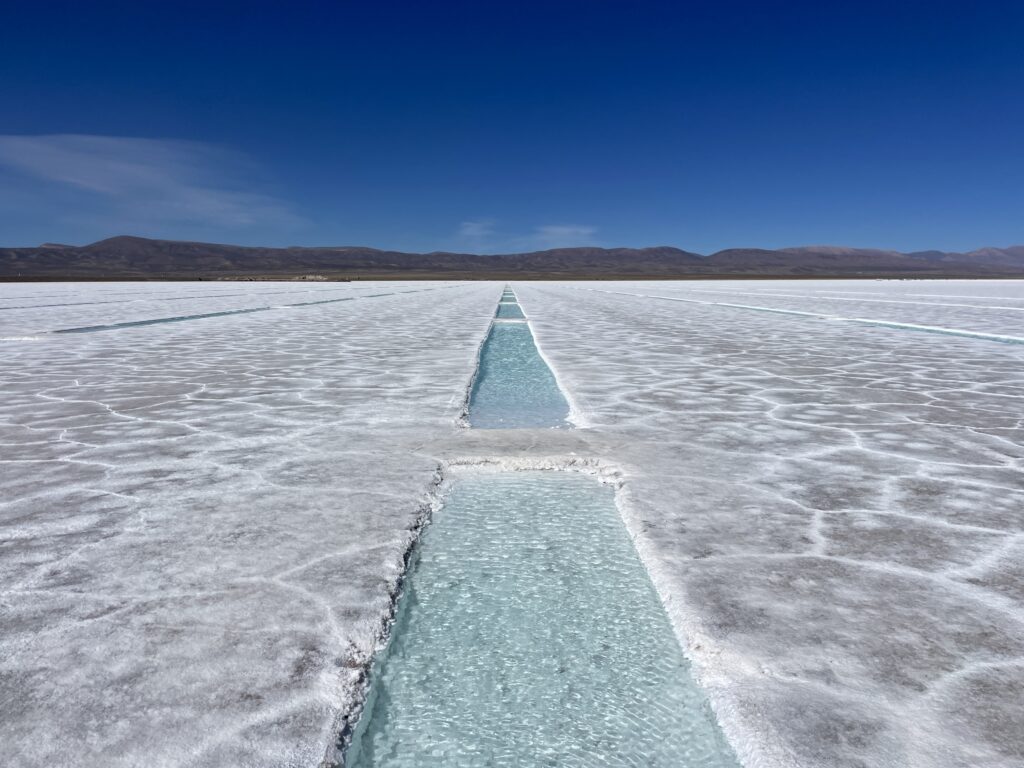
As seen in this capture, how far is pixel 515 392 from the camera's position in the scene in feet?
13.8

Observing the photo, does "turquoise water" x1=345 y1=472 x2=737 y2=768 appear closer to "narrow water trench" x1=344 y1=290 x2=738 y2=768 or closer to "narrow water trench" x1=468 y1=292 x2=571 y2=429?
"narrow water trench" x1=344 y1=290 x2=738 y2=768

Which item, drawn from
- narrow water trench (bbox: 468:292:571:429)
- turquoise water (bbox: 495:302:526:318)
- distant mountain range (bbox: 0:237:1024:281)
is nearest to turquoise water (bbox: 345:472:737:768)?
narrow water trench (bbox: 468:292:571:429)

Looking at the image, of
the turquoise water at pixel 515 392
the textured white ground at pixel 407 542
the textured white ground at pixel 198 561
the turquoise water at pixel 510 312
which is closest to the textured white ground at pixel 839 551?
the textured white ground at pixel 407 542

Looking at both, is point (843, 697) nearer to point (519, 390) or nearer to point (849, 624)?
point (849, 624)

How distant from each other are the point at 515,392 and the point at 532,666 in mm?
2971

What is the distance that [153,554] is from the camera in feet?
5.58

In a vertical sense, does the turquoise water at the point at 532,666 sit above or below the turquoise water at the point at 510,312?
above

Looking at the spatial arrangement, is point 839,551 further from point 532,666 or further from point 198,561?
point 198,561

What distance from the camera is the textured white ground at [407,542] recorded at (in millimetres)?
1104

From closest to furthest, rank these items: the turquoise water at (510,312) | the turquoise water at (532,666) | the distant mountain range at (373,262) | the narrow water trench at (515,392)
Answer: the turquoise water at (532,666) < the narrow water trench at (515,392) < the turquoise water at (510,312) < the distant mountain range at (373,262)

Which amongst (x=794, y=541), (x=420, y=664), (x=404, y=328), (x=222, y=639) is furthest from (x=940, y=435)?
(x=404, y=328)

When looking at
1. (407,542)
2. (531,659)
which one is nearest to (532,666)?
(531,659)

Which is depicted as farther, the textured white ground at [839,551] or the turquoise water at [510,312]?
the turquoise water at [510,312]

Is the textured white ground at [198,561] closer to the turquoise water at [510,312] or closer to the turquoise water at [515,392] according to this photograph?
the turquoise water at [515,392]
